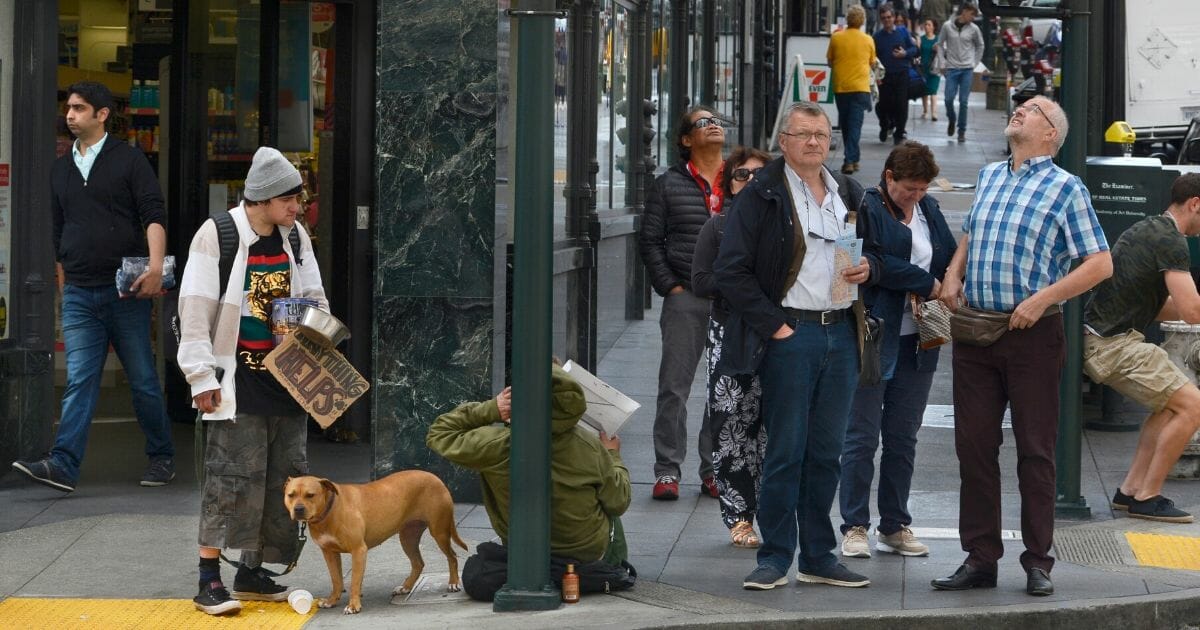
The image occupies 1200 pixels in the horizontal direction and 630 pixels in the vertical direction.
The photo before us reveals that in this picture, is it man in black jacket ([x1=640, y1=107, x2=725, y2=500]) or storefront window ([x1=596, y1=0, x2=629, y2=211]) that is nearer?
man in black jacket ([x1=640, y1=107, x2=725, y2=500])

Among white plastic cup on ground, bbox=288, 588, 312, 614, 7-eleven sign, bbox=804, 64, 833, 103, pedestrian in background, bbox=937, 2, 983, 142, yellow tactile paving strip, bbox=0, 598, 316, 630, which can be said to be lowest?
yellow tactile paving strip, bbox=0, 598, 316, 630

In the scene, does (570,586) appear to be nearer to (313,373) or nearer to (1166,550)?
(313,373)

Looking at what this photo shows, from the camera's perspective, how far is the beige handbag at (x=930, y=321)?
7.21 meters

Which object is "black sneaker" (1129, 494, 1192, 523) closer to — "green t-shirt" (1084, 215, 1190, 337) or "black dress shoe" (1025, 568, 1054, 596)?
"green t-shirt" (1084, 215, 1190, 337)

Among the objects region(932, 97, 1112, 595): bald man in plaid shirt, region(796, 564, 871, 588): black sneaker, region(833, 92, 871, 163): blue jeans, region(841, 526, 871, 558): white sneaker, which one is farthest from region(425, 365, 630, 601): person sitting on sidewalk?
region(833, 92, 871, 163): blue jeans

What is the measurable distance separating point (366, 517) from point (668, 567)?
1425 millimetres

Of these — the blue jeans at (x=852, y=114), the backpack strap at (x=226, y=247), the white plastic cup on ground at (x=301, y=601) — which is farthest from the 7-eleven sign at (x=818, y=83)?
the white plastic cup on ground at (x=301, y=601)

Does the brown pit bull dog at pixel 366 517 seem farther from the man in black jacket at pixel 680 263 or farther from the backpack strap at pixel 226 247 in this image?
the man in black jacket at pixel 680 263

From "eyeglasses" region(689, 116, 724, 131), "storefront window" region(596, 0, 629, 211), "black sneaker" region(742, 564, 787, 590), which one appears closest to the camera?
"black sneaker" region(742, 564, 787, 590)

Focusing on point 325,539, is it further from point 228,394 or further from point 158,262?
point 158,262

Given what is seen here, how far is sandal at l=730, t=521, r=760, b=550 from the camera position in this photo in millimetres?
7414

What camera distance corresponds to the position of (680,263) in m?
8.38

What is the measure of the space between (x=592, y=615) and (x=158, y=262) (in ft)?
10.6

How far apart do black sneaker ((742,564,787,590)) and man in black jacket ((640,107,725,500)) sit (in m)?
1.75
